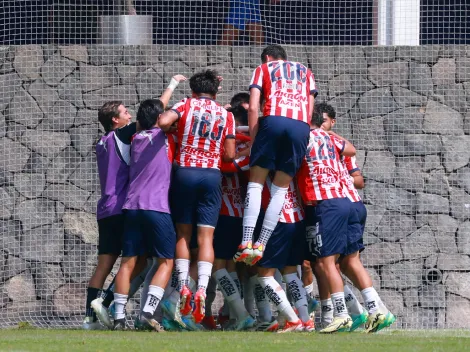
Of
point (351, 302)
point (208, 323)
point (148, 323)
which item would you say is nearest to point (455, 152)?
point (351, 302)

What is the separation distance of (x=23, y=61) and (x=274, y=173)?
3733 millimetres

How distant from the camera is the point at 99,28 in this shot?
11508 mm

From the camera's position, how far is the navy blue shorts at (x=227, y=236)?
9078 mm

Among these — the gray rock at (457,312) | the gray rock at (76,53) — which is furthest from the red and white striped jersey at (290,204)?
the gray rock at (76,53)

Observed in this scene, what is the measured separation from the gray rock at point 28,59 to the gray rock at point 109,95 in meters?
0.58

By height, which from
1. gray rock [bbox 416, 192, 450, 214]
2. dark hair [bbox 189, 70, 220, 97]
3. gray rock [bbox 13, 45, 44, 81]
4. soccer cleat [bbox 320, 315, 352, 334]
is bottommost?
soccer cleat [bbox 320, 315, 352, 334]

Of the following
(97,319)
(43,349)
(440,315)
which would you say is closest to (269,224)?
(97,319)

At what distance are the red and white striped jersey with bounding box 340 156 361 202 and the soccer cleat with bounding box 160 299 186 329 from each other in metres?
1.63

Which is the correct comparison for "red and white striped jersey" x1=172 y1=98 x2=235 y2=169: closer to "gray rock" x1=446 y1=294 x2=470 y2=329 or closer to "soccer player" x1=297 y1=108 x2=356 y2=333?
"soccer player" x1=297 y1=108 x2=356 y2=333

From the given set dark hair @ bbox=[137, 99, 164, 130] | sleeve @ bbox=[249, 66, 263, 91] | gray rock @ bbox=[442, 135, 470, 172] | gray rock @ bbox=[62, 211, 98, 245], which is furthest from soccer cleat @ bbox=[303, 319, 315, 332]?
gray rock @ bbox=[442, 135, 470, 172]

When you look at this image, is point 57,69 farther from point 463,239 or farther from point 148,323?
point 463,239

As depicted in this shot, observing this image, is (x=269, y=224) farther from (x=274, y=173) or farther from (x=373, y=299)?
(x=373, y=299)

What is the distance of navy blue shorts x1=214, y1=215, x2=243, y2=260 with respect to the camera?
908 centimetres

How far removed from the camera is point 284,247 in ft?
28.7
